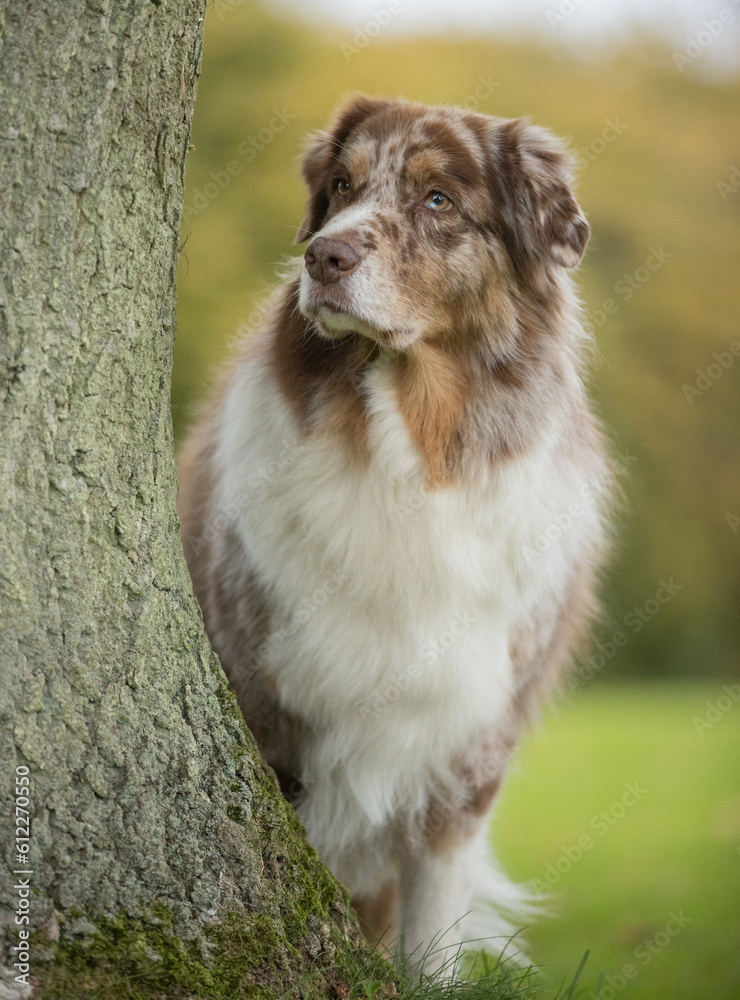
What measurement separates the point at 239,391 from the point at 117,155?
1.33 meters

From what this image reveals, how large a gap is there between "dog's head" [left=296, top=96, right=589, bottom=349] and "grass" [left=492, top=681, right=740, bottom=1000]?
1885 millimetres

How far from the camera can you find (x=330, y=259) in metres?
2.78

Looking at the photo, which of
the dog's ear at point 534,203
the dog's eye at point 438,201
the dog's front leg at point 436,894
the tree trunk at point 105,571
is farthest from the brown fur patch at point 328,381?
the dog's front leg at point 436,894

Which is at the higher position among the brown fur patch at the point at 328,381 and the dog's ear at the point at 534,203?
the dog's ear at the point at 534,203

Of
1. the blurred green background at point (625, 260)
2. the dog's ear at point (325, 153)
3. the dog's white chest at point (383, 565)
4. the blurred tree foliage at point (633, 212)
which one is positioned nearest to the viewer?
the dog's white chest at point (383, 565)

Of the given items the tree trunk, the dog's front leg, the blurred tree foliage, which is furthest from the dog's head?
the blurred tree foliage

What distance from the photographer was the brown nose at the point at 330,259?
9.12 ft

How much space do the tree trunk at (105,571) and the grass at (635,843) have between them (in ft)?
5.67

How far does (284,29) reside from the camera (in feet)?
38.8

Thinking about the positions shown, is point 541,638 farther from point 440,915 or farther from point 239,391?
point 239,391

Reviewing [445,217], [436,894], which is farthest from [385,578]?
[436,894]

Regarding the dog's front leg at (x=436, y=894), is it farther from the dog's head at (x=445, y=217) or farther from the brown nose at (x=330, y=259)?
the brown nose at (x=330, y=259)

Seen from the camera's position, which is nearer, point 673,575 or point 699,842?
point 699,842

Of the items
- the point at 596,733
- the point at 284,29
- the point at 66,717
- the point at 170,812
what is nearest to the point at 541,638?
the point at 170,812
